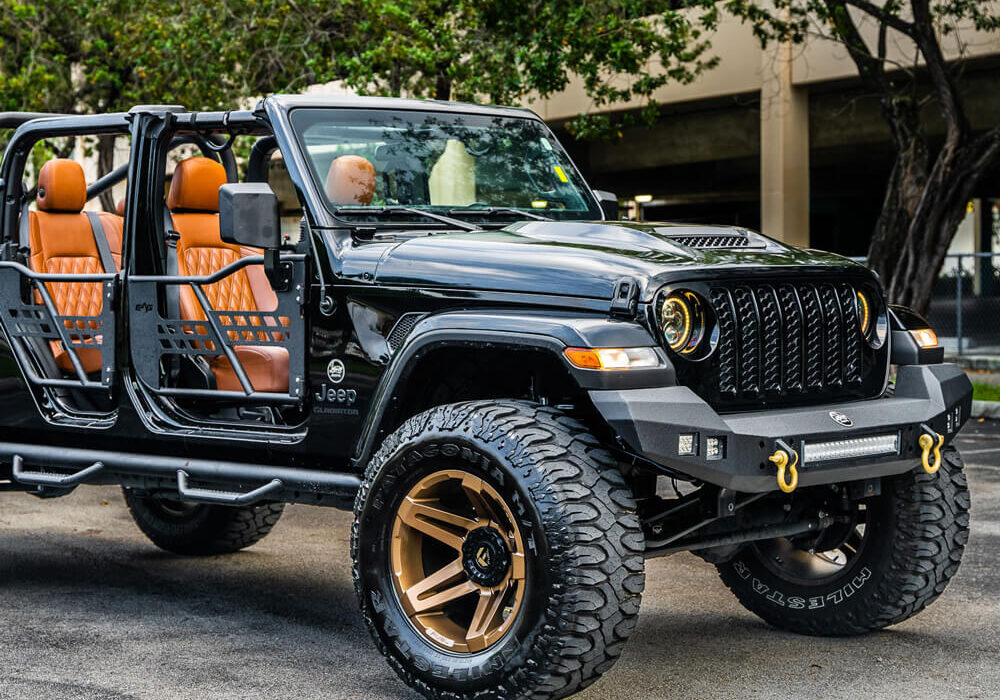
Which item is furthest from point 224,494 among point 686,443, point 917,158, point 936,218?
point 917,158

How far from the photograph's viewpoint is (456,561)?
495cm

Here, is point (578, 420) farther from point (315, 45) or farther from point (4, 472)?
point (315, 45)

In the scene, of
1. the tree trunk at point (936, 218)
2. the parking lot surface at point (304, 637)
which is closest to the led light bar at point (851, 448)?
the parking lot surface at point (304, 637)

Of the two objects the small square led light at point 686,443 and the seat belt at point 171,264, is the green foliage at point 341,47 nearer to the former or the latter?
the seat belt at point 171,264

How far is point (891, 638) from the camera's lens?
5.86 meters

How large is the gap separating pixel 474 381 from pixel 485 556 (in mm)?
782

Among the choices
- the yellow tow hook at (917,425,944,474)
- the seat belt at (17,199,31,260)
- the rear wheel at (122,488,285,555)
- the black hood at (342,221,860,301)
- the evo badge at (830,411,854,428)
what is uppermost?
the seat belt at (17,199,31,260)

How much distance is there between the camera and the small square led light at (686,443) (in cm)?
454

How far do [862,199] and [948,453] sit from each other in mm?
47947

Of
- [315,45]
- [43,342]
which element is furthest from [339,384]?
[315,45]

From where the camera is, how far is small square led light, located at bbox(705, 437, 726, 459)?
4598mm

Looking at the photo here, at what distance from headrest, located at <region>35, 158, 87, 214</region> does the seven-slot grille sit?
3.35 metres

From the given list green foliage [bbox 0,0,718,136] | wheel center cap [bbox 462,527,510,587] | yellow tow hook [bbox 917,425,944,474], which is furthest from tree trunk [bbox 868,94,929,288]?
wheel center cap [bbox 462,527,510,587]

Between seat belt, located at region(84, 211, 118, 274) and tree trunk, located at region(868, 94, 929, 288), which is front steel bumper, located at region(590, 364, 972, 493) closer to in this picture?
seat belt, located at region(84, 211, 118, 274)
